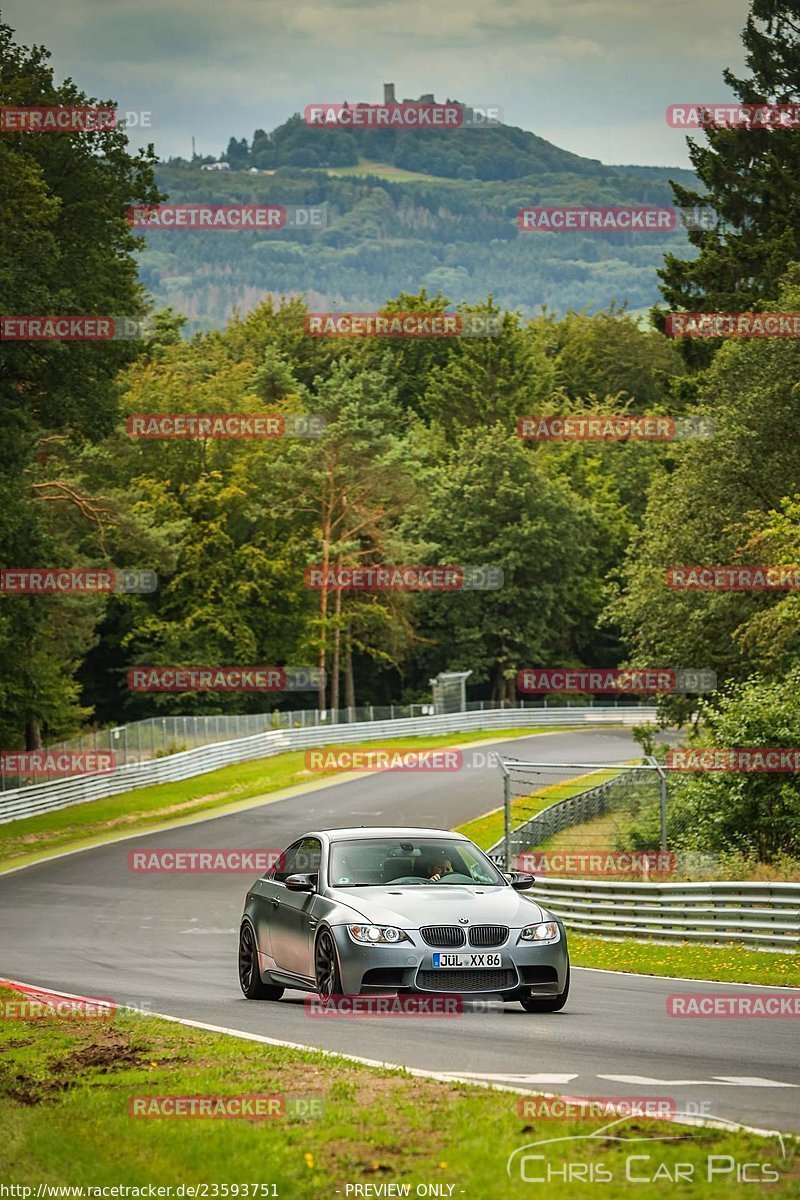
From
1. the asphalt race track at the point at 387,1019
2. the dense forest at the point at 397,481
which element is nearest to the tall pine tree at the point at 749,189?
the dense forest at the point at 397,481

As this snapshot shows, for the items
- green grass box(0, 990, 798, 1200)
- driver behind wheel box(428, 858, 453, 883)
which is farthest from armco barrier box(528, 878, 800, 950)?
green grass box(0, 990, 798, 1200)

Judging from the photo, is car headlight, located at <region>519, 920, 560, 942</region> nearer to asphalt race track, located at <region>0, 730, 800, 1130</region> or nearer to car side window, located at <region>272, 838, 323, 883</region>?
asphalt race track, located at <region>0, 730, 800, 1130</region>

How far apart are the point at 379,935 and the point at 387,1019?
2.09 feet

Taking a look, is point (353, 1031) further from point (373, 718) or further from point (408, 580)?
point (408, 580)

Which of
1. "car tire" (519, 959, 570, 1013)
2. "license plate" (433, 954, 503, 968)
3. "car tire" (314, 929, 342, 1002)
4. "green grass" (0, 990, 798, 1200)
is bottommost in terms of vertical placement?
"car tire" (519, 959, 570, 1013)

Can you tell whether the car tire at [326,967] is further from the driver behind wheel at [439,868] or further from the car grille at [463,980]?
the driver behind wheel at [439,868]

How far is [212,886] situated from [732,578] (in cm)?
1561

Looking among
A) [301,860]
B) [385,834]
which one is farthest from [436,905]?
[301,860]

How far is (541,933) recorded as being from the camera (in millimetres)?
13445

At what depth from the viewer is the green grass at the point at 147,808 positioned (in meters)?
46.4

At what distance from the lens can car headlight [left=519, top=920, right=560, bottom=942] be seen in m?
13.4

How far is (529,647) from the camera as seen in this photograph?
94875mm

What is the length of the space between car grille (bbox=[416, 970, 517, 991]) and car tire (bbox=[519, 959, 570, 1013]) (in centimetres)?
43

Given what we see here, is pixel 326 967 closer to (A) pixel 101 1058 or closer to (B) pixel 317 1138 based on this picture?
(A) pixel 101 1058
